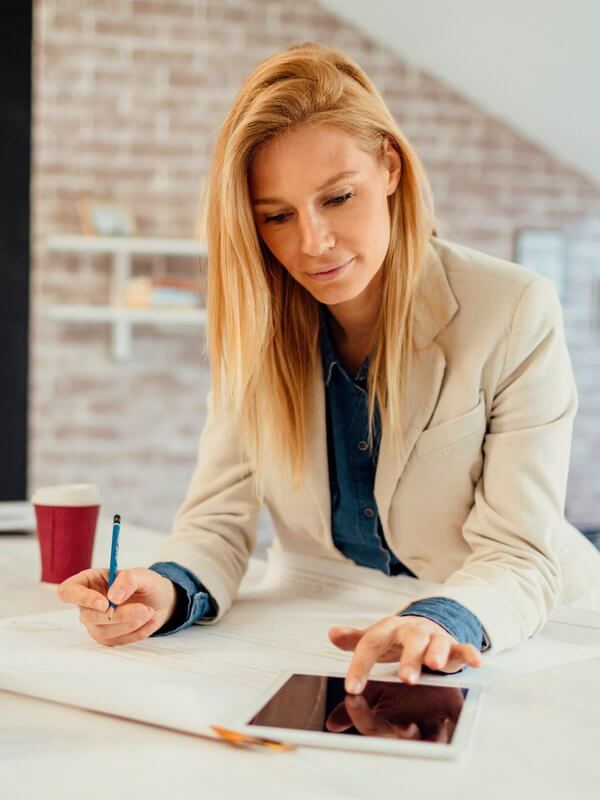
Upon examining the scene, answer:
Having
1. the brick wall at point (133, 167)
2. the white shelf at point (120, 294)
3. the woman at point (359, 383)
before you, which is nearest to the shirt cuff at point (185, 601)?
the woman at point (359, 383)

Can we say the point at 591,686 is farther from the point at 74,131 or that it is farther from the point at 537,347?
the point at 74,131

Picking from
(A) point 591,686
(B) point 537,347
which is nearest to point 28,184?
(B) point 537,347

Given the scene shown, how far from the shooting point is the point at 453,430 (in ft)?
4.19

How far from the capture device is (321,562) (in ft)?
4.72

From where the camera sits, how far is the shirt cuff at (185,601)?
1145 mm

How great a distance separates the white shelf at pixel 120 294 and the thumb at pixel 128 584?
123 inches

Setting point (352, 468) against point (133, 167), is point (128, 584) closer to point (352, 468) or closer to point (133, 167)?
point (352, 468)

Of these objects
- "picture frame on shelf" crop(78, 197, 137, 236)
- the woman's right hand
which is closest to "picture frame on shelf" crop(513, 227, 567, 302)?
"picture frame on shelf" crop(78, 197, 137, 236)

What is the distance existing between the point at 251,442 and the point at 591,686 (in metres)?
0.60

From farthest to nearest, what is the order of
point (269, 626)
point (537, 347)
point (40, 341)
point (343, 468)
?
point (40, 341), point (343, 468), point (537, 347), point (269, 626)

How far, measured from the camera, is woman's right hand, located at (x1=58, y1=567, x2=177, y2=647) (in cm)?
104

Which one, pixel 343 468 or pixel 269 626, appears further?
pixel 343 468

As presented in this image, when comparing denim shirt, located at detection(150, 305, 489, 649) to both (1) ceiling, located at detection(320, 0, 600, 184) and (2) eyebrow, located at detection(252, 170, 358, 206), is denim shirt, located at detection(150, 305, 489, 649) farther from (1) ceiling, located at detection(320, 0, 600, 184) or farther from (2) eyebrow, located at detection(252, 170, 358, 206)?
(1) ceiling, located at detection(320, 0, 600, 184)

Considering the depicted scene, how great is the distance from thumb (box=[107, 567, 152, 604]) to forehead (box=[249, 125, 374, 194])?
51cm
